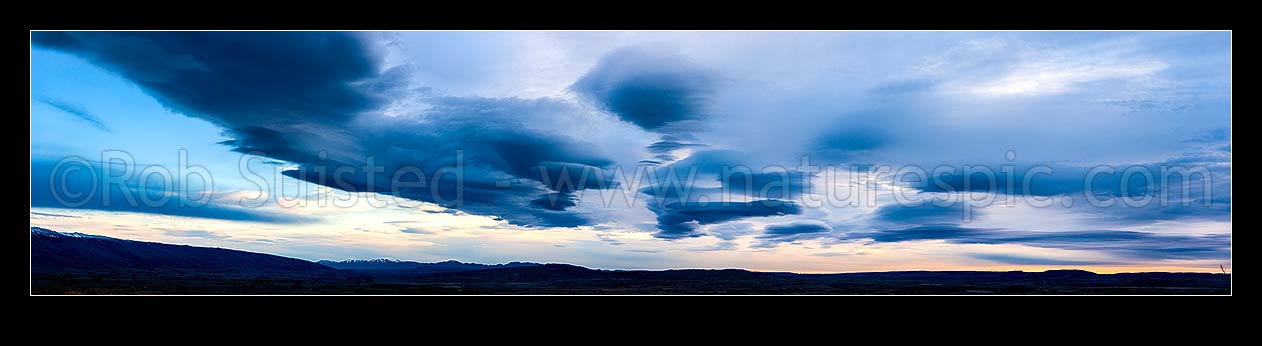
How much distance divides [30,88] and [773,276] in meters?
11.7

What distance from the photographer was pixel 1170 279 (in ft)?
39.2

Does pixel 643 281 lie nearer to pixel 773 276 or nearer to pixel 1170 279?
pixel 773 276

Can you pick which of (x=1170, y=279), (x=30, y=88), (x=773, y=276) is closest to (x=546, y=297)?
(x=30, y=88)

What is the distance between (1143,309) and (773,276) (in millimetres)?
8275

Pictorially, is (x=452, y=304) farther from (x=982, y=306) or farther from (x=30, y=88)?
(x=982, y=306)
